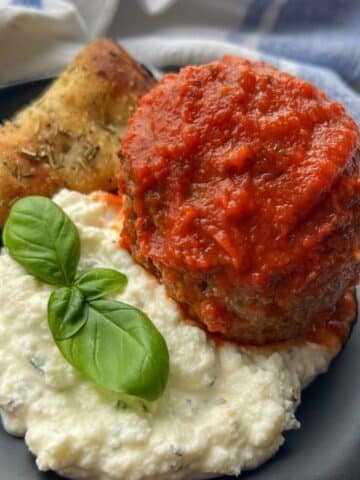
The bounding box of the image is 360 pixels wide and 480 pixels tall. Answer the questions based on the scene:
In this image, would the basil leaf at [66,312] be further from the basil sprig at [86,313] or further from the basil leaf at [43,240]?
the basil leaf at [43,240]

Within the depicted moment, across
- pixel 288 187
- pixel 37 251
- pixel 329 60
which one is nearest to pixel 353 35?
pixel 329 60

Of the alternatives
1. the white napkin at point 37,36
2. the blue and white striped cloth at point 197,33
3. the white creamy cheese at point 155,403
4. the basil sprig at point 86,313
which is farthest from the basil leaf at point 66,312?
the blue and white striped cloth at point 197,33

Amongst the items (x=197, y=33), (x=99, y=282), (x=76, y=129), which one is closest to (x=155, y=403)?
(x=99, y=282)

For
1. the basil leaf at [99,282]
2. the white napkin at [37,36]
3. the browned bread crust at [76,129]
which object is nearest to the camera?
the basil leaf at [99,282]

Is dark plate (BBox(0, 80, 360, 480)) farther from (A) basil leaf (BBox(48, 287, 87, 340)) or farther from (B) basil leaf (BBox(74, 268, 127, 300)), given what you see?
(B) basil leaf (BBox(74, 268, 127, 300))

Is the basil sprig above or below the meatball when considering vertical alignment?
below

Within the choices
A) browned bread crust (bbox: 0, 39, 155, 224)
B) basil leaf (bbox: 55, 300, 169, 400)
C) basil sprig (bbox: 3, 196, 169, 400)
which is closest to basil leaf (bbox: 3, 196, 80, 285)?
basil sprig (bbox: 3, 196, 169, 400)

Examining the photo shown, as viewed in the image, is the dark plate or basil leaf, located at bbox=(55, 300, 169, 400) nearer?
basil leaf, located at bbox=(55, 300, 169, 400)
